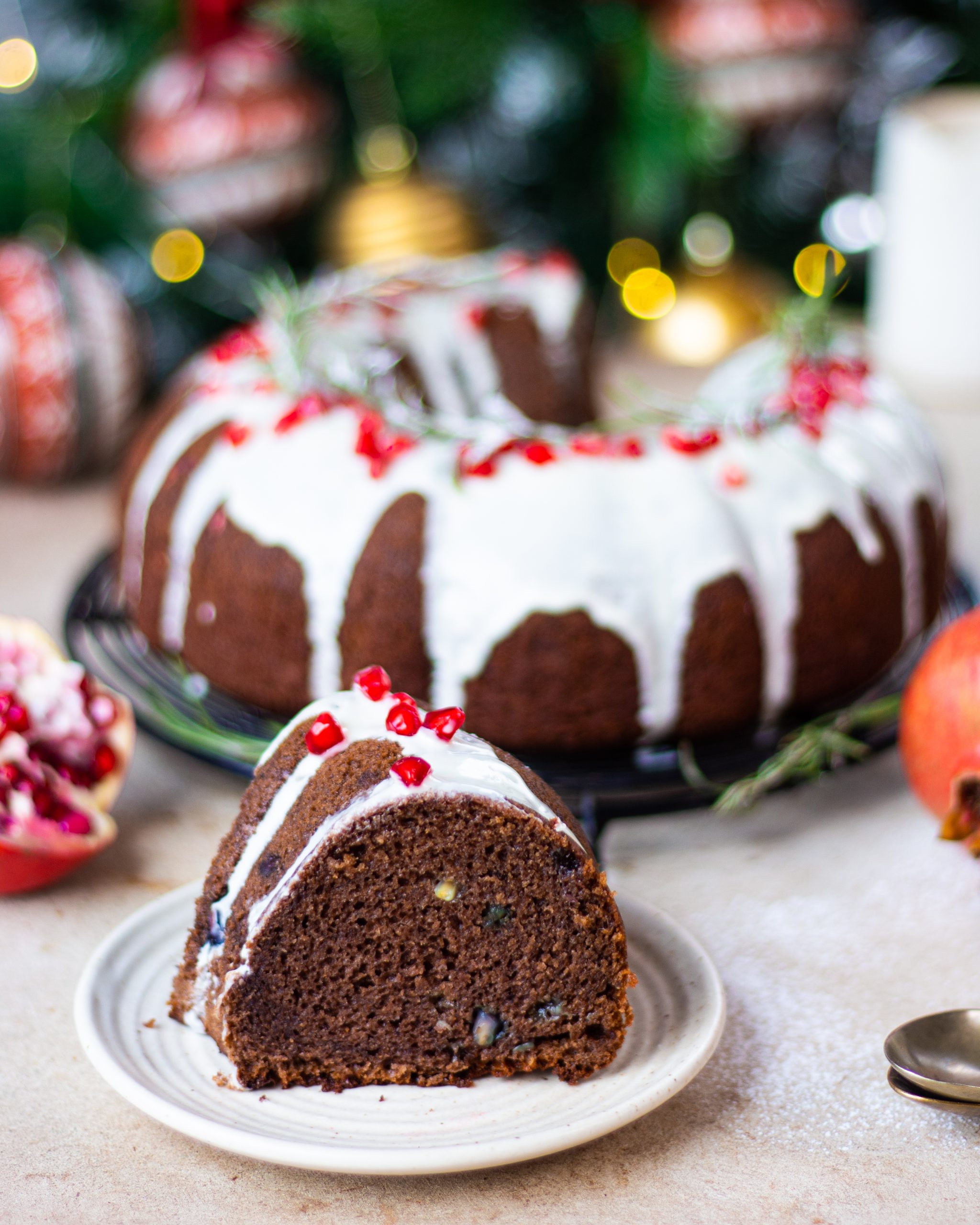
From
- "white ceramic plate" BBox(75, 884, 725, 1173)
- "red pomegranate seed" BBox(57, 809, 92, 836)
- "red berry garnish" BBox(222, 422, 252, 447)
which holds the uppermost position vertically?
"red berry garnish" BBox(222, 422, 252, 447)

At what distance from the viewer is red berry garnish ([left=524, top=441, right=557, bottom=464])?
151 cm

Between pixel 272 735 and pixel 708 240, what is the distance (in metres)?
1.89

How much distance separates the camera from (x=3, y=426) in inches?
94.6

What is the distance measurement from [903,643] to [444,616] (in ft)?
1.85

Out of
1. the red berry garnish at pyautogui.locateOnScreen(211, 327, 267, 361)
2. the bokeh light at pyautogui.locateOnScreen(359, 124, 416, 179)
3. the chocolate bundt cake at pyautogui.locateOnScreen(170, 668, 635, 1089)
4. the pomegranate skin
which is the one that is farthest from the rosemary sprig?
the bokeh light at pyautogui.locateOnScreen(359, 124, 416, 179)

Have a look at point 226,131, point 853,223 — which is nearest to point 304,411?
point 226,131

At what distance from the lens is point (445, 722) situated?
43.3 inches

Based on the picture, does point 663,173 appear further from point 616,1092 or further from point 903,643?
point 616,1092

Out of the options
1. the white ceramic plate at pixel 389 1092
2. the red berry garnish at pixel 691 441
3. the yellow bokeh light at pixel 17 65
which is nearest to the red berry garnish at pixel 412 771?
the white ceramic plate at pixel 389 1092

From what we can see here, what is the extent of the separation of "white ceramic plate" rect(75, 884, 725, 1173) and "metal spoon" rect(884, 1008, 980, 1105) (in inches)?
5.6

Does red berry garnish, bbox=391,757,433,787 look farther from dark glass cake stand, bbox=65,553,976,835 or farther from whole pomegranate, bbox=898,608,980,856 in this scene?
whole pomegranate, bbox=898,608,980,856

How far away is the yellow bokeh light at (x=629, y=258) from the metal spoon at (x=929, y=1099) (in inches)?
90.4

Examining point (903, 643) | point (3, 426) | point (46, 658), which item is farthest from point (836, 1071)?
point (3, 426)

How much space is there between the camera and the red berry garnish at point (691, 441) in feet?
5.09
